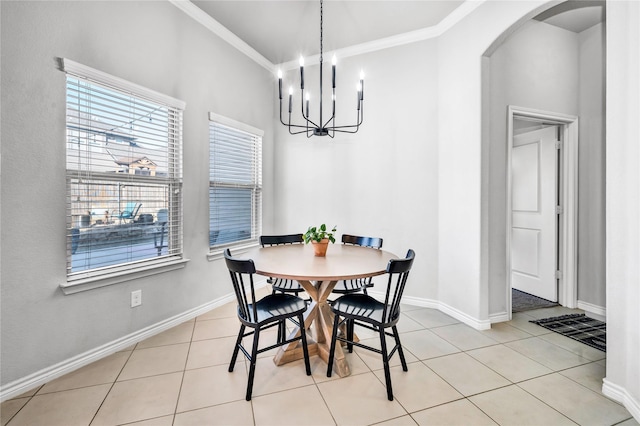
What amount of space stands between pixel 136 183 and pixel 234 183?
119 cm

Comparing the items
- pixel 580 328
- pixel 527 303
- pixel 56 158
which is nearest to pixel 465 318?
pixel 580 328

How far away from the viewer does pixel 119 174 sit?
2.39 meters

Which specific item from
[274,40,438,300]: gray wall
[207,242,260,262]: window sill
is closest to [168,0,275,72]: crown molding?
[274,40,438,300]: gray wall

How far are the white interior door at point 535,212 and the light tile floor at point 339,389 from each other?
4.17 feet

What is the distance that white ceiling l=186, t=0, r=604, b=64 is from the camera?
287cm

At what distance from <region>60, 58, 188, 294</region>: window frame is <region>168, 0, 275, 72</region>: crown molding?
879 millimetres

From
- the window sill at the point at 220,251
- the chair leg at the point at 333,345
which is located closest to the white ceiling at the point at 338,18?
the window sill at the point at 220,251

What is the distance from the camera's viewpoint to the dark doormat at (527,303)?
3414mm

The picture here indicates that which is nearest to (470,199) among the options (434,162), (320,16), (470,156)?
(470,156)

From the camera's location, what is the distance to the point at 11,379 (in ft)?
6.00

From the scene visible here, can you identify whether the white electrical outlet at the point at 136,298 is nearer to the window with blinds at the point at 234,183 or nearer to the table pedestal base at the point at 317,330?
the window with blinds at the point at 234,183

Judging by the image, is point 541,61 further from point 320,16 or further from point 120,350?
point 120,350

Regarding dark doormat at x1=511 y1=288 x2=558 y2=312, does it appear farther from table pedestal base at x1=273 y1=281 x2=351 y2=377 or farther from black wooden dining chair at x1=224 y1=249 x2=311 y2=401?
black wooden dining chair at x1=224 y1=249 x2=311 y2=401

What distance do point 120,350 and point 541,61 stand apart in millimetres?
A: 4791
